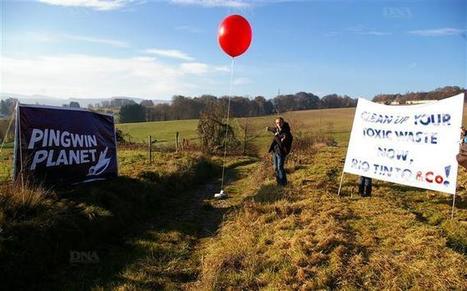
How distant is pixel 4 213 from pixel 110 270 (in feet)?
7.17

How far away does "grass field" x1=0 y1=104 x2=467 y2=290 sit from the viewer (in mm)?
6074

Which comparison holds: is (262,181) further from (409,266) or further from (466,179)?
(409,266)

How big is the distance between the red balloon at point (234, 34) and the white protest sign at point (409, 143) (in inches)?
142

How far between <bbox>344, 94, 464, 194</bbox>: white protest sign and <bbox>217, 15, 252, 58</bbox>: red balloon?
3607 mm

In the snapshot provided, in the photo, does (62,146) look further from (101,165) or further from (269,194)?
(269,194)

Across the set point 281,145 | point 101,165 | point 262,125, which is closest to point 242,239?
point 281,145

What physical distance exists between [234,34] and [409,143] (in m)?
5.35

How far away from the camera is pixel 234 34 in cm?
1166

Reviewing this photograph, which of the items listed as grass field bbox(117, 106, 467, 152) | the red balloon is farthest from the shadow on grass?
grass field bbox(117, 106, 467, 152)

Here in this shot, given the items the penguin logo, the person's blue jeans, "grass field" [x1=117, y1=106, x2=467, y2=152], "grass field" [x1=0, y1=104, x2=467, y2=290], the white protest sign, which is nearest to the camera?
"grass field" [x1=0, y1=104, x2=467, y2=290]

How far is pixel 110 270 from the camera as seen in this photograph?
275 inches

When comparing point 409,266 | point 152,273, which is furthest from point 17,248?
point 409,266

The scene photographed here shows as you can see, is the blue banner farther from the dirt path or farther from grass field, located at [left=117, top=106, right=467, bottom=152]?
grass field, located at [left=117, top=106, right=467, bottom=152]

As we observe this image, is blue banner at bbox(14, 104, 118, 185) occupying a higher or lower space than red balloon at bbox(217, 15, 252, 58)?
lower
